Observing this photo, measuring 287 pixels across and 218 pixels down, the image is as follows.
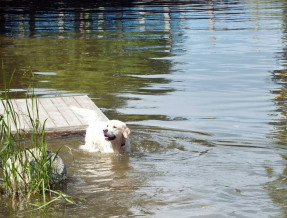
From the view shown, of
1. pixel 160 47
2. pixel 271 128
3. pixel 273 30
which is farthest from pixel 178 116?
pixel 273 30

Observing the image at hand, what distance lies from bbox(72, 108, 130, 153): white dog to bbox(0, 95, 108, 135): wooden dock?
20.5 inches

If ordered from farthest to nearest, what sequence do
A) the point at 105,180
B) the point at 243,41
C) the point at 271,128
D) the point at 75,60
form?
the point at 243,41, the point at 75,60, the point at 271,128, the point at 105,180

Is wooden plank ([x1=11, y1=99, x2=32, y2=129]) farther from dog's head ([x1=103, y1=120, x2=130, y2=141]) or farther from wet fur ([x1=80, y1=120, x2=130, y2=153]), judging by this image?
dog's head ([x1=103, y1=120, x2=130, y2=141])

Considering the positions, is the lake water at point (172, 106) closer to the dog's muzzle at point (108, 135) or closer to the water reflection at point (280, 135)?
the water reflection at point (280, 135)

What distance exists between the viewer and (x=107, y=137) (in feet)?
30.6

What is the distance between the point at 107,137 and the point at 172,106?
3.26 m

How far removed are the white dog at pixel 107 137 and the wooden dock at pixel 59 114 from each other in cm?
52

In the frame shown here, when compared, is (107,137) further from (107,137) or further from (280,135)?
(280,135)

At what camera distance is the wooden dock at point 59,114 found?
10328 mm

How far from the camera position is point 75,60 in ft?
58.7

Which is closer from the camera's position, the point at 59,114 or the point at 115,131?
the point at 115,131

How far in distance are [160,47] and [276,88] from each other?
7.24 m

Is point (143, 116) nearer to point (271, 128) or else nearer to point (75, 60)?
point (271, 128)

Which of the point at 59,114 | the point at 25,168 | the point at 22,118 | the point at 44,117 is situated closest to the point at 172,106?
the point at 59,114
